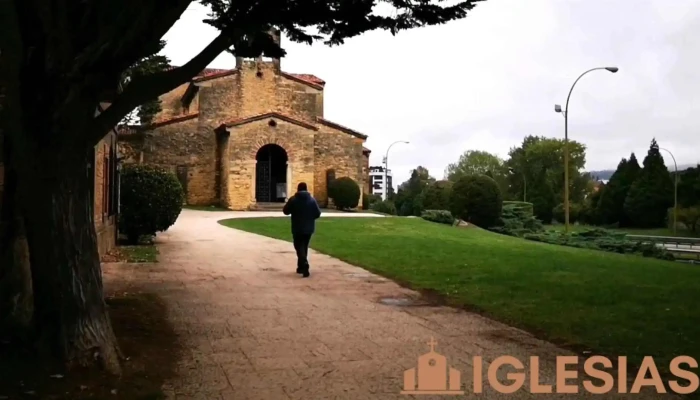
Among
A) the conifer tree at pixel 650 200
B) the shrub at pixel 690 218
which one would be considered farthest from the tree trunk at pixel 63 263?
the conifer tree at pixel 650 200

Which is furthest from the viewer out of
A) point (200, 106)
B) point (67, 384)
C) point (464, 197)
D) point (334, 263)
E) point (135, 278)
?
point (200, 106)

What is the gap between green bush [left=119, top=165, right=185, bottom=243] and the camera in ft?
56.8

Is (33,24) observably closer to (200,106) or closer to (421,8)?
(421,8)

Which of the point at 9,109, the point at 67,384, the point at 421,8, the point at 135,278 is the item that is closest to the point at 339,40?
the point at 421,8

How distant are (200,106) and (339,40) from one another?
33661 millimetres

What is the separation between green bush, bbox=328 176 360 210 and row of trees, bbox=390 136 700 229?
3861mm

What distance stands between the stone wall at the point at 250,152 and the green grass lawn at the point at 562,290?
61.9 ft

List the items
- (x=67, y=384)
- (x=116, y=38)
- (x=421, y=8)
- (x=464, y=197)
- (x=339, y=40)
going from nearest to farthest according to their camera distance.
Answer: (x=67, y=384)
(x=116, y=38)
(x=421, y=8)
(x=339, y=40)
(x=464, y=197)

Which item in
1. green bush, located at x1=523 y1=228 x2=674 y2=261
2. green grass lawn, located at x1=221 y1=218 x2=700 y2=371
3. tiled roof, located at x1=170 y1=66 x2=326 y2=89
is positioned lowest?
green bush, located at x1=523 y1=228 x2=674 y2=261

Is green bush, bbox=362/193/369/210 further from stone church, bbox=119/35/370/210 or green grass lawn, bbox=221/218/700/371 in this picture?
green grass lawn, bbox=221/218/700/371

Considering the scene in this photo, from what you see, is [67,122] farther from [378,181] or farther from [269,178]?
[378,181]

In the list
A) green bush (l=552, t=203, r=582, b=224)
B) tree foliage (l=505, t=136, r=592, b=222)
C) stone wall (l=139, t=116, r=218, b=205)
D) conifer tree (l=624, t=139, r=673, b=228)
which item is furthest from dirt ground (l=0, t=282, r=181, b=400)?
tree foliage (l=505, t=136, r=592, b=222)

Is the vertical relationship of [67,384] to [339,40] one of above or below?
below

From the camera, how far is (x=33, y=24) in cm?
550
